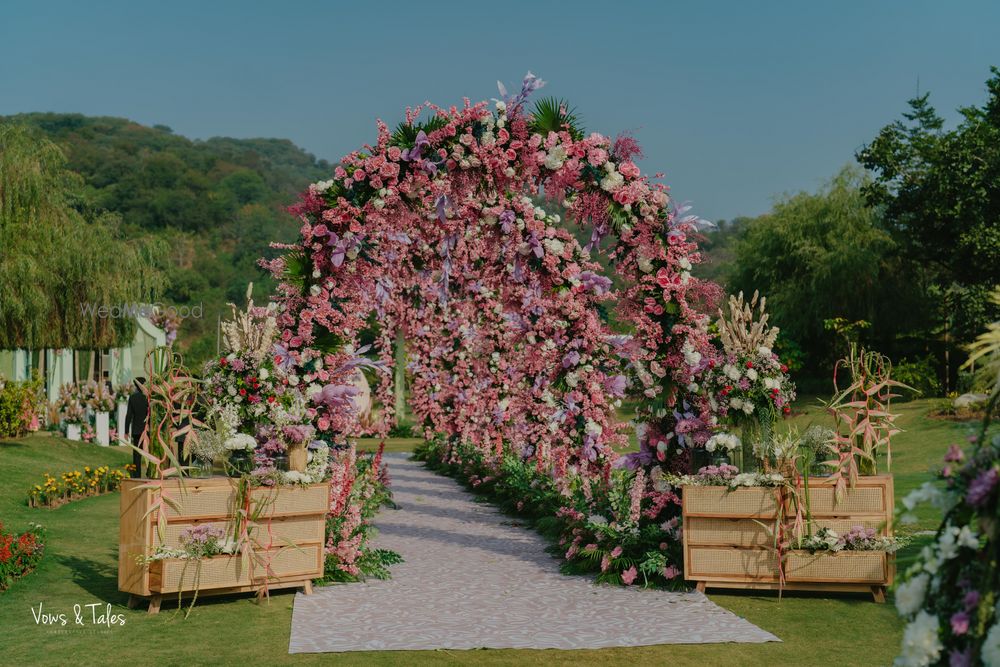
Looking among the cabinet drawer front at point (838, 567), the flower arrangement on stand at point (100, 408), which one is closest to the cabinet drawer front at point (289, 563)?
the cabinet drawer front at point (838, 567)

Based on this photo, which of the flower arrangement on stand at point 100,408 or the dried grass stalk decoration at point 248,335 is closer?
the dried grass stalk decoration at point 248,335

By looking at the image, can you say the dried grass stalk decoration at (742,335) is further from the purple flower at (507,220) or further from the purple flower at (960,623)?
the purple flower at (960,623)

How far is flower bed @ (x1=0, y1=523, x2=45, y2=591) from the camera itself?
811cm

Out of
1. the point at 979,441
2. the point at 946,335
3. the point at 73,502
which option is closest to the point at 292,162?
the point at 946,335

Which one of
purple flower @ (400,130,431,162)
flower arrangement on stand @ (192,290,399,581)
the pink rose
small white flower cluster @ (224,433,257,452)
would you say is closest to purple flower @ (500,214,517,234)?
purple flower @ (400,130,431,162)

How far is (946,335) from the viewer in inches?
1212

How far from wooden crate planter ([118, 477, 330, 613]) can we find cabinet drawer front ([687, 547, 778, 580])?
3.29 meters

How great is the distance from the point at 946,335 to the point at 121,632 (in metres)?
30.0

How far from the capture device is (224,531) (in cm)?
756

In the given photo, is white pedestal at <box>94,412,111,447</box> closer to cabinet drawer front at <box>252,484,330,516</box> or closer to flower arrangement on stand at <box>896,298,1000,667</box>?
cabinet drawer front at <box>252,484,330,516</box>

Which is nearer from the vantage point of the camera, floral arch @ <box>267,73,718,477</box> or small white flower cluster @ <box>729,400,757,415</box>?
small white flower cluster @ <box>729,400,757,415</box>

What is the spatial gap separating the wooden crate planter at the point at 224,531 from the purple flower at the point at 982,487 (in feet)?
19.9

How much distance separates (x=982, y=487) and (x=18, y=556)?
27.8 ft

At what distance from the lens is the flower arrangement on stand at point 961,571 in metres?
2.66
